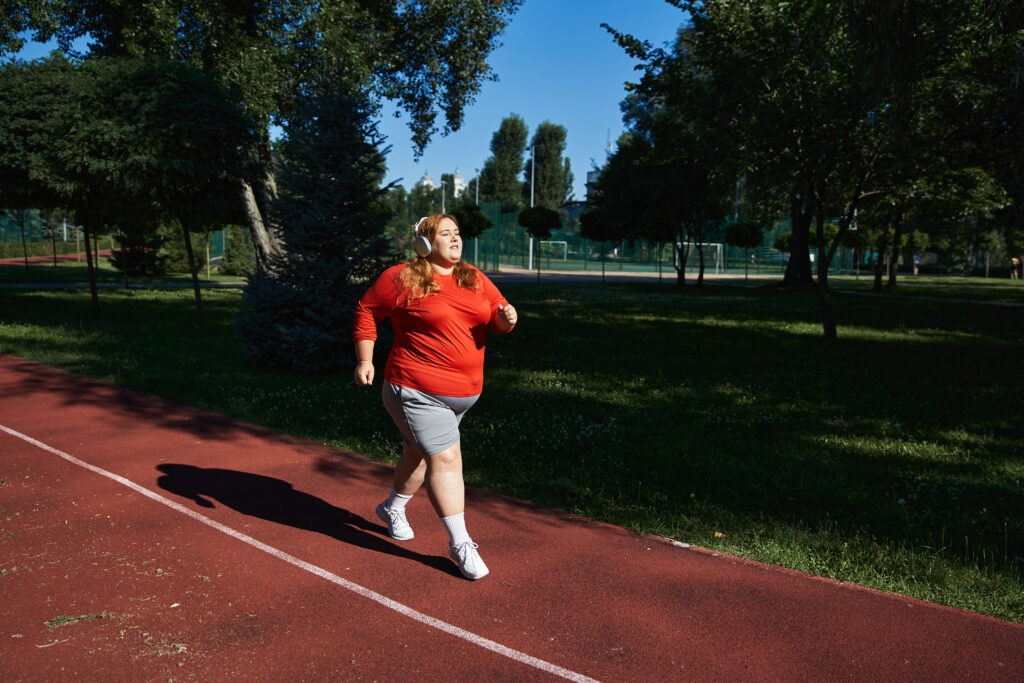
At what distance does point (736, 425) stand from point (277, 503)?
16.5ft

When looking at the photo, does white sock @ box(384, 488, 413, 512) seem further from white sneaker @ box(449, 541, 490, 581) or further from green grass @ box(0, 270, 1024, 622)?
green grass @ box(0, 270, 1024, 622)

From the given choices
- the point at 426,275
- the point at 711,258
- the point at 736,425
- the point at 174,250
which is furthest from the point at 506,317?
the point at 711,258

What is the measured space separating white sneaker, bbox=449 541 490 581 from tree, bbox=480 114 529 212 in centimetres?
9813

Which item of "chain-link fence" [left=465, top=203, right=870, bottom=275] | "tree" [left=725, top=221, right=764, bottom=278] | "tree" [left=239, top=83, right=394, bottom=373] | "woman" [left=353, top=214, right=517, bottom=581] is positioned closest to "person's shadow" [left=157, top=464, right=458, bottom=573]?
"woman" [left=353, top=214, right=517, bottom=581]

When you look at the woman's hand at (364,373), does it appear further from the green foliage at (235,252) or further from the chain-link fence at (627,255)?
the chain-link fence at (627,255)

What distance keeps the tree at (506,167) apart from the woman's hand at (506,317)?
97.8m

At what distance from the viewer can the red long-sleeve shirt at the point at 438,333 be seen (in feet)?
15.0

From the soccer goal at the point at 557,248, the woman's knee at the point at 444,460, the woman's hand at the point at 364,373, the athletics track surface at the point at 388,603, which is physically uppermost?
the soccer goal at the point at 557,248

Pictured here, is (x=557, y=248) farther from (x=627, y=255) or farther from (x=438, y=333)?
(x=438, y=333)

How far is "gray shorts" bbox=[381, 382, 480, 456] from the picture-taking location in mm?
4570

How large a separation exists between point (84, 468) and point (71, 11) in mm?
21825

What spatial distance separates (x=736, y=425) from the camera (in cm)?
887

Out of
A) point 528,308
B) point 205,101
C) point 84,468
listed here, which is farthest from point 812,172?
point 84,468

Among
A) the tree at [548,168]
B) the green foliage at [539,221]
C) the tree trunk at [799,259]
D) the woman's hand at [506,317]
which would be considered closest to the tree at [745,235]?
the tree trunk at [799,259]
